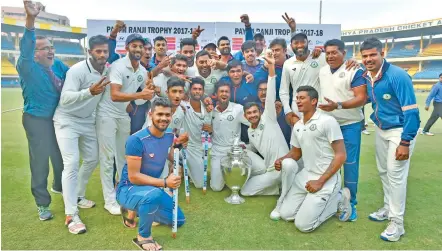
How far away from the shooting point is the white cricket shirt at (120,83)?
4.28 metres

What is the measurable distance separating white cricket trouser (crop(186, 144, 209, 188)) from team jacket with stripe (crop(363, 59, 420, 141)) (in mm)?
2721

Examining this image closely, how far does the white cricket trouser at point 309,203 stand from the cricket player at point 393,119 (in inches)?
24.2

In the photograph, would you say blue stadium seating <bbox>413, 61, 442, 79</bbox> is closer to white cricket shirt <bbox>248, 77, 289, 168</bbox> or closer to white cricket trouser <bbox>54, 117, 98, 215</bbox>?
white cricket shirt <bbox>248, 77, 289, 168</bbox>

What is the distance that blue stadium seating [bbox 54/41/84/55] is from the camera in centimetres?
4669

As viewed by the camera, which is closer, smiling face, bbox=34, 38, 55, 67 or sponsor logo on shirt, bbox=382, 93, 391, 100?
sponsor logo on shirt, bbox=382, 93, 391, 100

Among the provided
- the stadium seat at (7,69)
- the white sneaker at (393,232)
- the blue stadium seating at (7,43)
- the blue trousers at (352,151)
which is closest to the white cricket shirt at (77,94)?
the blue trousers at (352,151)

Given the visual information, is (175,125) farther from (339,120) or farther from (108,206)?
(339,120)

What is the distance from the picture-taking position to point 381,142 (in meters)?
3.92

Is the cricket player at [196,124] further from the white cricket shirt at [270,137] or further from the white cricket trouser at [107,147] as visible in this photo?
the white cricket trouser at [107,147]

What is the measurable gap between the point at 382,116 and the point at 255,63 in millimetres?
2523

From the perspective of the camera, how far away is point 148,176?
11.1ft

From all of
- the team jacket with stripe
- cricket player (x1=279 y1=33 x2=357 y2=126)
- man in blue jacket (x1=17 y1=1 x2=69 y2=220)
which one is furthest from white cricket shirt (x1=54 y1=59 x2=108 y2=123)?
the team jacket with stripe

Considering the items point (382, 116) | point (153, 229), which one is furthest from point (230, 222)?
point (382, 116)

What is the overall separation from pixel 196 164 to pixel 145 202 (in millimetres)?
2163
